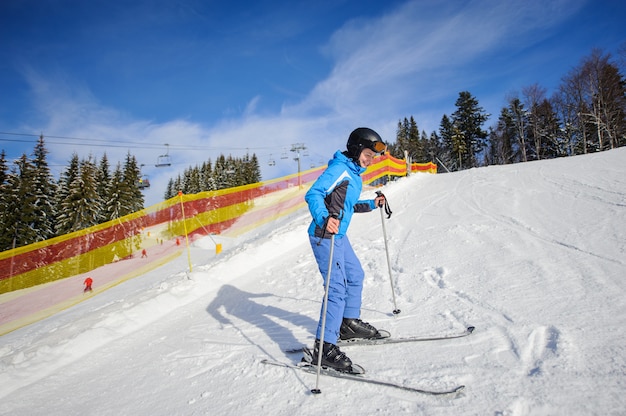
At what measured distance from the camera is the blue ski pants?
2887 millimetres

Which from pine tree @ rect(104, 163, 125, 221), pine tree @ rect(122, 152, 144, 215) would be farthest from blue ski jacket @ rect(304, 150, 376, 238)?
pine tree @ rect(122, 152, 144, 215)

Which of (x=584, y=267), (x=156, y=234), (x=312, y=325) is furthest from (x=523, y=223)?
(x=156, y=234)

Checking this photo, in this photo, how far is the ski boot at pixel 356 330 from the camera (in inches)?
125

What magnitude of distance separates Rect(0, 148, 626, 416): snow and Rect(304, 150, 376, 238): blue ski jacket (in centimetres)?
134

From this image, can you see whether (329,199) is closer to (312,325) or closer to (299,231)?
(312,325)

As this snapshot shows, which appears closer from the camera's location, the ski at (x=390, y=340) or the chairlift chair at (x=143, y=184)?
the ski at (x=390, y=340)

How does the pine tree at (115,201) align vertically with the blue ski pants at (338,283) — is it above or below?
above

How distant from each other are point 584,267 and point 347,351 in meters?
3.17

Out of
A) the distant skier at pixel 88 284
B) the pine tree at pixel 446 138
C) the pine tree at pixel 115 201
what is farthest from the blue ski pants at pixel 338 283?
the pine tree at pixel 446 138

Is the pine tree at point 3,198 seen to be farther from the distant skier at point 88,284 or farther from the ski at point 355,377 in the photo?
the ski at point 355,377

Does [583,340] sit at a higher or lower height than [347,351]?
higher

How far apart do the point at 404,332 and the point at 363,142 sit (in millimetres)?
2041

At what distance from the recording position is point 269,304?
200 inches

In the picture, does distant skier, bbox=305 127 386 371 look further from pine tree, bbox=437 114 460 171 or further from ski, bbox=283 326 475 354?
pine tree, bbox=437 114 460 171
